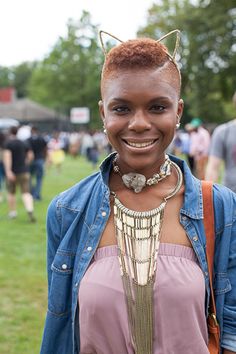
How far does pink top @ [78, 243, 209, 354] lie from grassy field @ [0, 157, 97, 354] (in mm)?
2974

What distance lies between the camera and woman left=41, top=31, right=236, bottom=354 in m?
1.89

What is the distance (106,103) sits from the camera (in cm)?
200

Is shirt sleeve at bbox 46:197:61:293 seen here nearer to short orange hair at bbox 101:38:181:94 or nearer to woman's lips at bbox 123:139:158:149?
woman's lips at bbox 123:139:158:149

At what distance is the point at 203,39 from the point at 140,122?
38122mm

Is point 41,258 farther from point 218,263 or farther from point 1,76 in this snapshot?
point 1,76

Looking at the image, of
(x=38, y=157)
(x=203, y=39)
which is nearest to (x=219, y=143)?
(x=38, y=157)

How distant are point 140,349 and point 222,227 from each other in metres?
0.53

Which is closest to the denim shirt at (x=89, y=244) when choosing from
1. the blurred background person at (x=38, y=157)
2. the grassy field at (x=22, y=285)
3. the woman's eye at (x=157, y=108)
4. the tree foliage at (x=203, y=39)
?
the woman's eye at (x=157, y=108)

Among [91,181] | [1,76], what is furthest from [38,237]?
[1,76]

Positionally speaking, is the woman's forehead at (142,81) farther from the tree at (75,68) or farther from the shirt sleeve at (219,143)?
the tree at (75,68)

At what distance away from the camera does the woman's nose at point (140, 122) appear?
1.91m

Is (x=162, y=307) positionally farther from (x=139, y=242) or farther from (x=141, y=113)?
(x=141, y=113)

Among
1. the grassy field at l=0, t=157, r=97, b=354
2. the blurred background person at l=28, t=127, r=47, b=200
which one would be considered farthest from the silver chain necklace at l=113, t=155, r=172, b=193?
the blurred background person at l=28, t=127, r=47, b=200

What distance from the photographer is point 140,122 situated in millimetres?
1910
